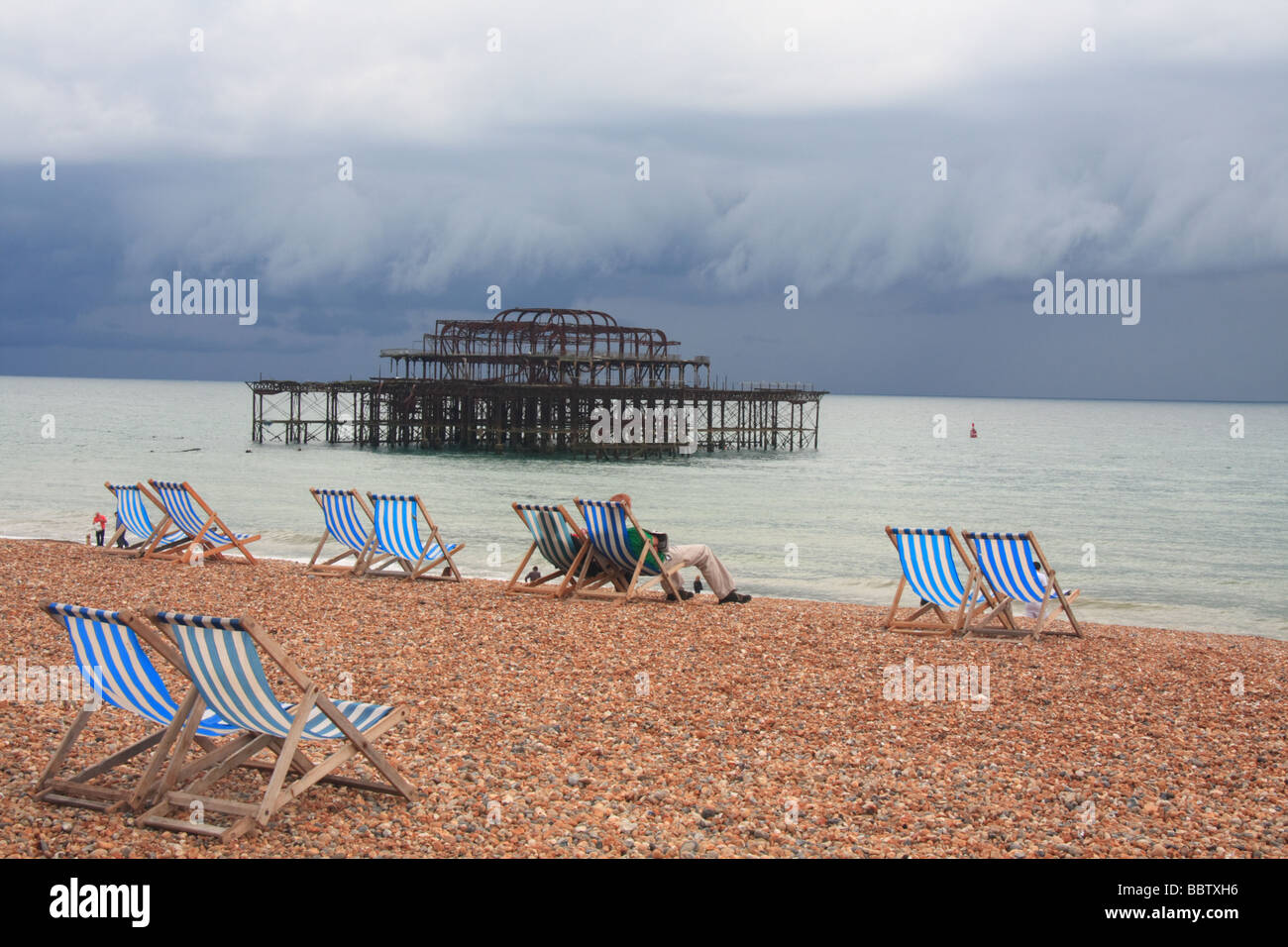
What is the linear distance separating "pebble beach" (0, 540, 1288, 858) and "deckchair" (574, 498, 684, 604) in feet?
2.54

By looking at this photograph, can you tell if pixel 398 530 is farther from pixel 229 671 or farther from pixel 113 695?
pixel 229 671

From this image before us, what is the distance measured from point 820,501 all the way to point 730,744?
25328mm

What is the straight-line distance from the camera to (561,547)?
358 inches

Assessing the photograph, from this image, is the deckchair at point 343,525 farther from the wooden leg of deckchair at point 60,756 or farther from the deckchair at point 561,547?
the wooden leg of deckchair at point 60,756

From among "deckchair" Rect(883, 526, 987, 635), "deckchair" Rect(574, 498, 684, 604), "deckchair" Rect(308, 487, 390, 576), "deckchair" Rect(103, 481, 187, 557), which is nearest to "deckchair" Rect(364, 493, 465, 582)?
"deckchair" Rect(308, 487, 390, 576)

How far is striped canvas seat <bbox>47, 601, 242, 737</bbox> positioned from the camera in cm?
350

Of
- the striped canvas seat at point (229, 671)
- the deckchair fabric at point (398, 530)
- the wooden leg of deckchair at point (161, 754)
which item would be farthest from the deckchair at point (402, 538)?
the striped canvas seat at point (229, 671)

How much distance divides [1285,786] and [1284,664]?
3.06 m

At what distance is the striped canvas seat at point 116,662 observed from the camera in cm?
350

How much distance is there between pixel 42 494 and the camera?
25703mm

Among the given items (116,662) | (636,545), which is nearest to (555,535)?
(636,545)

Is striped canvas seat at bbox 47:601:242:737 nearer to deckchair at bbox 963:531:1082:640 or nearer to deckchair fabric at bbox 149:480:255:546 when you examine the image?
deckchair at bbox 963:531:1082:640

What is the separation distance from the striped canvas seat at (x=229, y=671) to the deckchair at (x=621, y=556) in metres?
5.21
